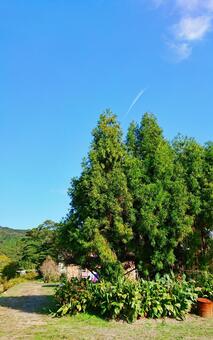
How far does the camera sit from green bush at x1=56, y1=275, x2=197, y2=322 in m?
13.2

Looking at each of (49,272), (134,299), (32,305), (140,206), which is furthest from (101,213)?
(49,272)

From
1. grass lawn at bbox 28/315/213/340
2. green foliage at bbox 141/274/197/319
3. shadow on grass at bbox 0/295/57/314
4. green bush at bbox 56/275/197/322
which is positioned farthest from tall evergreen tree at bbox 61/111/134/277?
shadow on grass at bbox 0/295/57/314

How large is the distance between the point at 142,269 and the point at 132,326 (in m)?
2.90

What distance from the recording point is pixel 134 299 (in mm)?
13047

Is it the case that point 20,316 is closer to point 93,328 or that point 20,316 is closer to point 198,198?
point 93,328

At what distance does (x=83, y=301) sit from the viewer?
1423cm

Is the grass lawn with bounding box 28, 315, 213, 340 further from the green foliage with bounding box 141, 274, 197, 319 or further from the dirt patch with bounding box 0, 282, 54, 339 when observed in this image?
the dirt patch with bounding box 0, 282, 54, 339

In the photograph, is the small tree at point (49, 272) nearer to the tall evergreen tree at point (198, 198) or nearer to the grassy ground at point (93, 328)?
the grassy ground at point (93, 328)

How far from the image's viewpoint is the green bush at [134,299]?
43.4ft

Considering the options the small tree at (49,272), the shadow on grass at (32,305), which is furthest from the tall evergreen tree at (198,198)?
the small tree at (49,272)

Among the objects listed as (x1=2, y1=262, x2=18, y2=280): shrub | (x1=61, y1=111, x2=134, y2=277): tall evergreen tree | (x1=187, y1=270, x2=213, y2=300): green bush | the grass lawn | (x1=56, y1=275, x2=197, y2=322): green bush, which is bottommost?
the grass lawn

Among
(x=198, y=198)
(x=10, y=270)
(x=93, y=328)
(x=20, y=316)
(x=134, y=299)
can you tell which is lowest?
(x=93, y=328)

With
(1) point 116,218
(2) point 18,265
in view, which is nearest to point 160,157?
(1) point 116,218

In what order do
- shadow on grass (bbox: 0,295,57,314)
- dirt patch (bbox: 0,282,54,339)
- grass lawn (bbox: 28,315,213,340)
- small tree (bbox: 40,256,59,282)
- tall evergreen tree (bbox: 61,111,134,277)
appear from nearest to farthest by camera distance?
grass lawn (bbox: 28,315,213,340), dirt patch (bbox: 0,282,54,339), tall evergreen tree (bbox: 61,111,134,277), shadow on grass (bbox: 0,295,57,314), small tree (bbox: 40,256,59,282)
